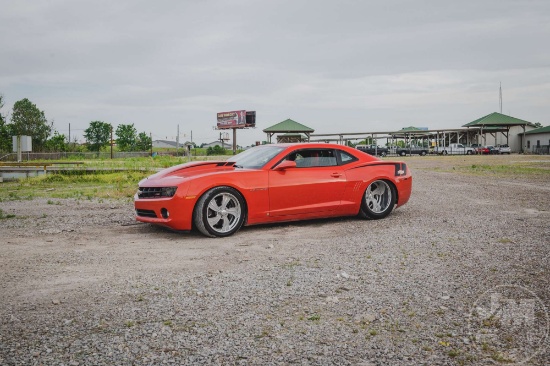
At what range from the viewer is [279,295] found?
3.99 m

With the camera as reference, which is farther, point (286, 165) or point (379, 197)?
point (379, 197)

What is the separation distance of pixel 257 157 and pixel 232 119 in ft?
239

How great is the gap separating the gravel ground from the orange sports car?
0.32 m

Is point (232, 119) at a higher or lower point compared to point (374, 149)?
higher

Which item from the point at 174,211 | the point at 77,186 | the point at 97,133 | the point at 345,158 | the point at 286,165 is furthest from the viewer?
the point at 97,133

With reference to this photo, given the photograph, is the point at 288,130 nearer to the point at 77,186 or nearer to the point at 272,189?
the point at 77,186

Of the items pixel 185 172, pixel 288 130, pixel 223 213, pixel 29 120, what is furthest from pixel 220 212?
pixel 29 120

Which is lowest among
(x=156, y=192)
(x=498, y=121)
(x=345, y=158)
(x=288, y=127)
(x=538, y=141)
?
(x=156, y=192)

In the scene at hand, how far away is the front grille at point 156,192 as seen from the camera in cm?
652

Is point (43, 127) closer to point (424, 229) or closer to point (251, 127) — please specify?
point (251, 127)

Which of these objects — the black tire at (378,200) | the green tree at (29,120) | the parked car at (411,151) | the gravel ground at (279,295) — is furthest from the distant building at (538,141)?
the green tree at (29,120)

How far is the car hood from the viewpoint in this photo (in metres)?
6.74

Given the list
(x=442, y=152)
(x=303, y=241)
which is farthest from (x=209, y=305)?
(x=442, y=152)

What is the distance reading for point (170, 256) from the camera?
548cm
